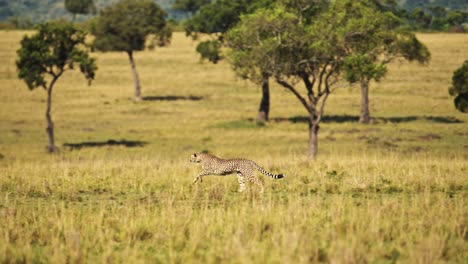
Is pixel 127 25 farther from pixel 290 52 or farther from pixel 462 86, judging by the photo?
pixel 290 52

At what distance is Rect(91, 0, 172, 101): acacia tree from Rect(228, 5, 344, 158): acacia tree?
32.6m

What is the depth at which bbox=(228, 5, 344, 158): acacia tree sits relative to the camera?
31.6 m

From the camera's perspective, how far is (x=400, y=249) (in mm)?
10445

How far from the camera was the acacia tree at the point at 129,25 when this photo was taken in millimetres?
64500

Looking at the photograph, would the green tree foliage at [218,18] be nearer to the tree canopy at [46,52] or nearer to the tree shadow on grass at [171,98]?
the tree shadow on grass at [171,98]

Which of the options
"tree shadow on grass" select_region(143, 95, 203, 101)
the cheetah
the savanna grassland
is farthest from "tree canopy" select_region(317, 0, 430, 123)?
"tree shadow on grass" select_region(143, 95, 203, 101)

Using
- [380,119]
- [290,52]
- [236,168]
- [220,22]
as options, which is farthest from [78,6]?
[236,168]

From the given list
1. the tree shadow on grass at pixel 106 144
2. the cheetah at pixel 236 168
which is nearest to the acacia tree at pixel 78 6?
the tree shadow on grass at pixel 106 144

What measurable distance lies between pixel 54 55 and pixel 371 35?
1888cm

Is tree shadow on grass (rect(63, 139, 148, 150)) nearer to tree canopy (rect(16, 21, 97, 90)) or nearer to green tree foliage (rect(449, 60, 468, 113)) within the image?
tree canopy (rect(16, 21, 97, 90))

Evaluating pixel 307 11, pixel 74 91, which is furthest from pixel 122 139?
pixel 74 91

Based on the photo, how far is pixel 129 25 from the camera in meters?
64.6

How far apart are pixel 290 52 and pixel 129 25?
112ft

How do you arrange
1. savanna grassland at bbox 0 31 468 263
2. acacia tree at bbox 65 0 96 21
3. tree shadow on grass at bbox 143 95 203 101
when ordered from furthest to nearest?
acacia tree at bbox 65 0 96 21 < tree shadow on grass at bbox 143 95 203 101 < savanna grassland at bbox 0 31 468 263
